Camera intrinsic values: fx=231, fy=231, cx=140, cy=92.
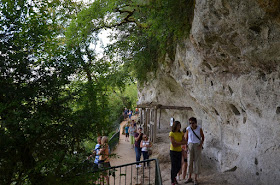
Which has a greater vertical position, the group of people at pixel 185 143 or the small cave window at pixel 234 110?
the small cave window at pixel 234 110

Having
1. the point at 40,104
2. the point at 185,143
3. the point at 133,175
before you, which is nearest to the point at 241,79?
the point at 185,143

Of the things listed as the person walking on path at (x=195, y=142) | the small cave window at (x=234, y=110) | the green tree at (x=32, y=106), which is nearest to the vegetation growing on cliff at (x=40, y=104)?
the green tree at (x=32, y=106)

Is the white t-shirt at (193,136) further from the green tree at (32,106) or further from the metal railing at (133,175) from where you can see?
the green tree at (32,106)

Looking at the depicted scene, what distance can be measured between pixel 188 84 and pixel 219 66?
7.77ft

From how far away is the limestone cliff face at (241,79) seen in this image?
14.0 ft

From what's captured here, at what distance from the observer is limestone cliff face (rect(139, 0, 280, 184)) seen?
4265 mm

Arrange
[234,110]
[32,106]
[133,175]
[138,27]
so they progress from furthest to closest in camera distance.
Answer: [138,27] < [133,175] < [234,110] < [32,106]

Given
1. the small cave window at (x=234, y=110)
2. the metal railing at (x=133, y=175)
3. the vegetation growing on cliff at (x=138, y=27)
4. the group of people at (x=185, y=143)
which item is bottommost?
the metal railing at (x=133, y=175)

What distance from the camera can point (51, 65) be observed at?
3.55 meters

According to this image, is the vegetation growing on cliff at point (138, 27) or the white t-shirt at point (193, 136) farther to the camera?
the vegetation growing on cliff at point (138, 27)

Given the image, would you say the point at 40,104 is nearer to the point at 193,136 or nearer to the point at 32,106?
the point at 32,106

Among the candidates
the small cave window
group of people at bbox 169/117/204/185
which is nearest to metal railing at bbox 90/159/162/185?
group of people at bbox 169/117/204/185

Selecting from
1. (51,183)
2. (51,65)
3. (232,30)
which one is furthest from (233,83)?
(51,183)

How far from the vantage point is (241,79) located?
5.54 meters
